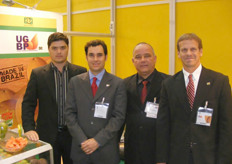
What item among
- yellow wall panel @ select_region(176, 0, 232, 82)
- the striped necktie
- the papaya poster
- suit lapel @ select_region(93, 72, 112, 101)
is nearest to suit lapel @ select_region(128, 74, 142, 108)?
suit lapel @ select_region(93, 72, 112, 101)

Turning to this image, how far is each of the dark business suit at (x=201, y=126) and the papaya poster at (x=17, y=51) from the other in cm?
193

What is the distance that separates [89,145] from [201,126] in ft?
2.81

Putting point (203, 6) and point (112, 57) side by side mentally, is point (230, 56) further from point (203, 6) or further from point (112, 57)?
A: point (112, 57)

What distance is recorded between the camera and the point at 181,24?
143 inches

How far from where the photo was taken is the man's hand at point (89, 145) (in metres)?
1.81

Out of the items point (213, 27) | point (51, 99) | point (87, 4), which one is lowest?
point (51, 99)

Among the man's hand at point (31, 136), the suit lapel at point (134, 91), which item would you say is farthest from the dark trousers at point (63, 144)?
the suit lapel at point (134, 91)

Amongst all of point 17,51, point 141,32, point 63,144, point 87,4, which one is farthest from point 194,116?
point 87,4

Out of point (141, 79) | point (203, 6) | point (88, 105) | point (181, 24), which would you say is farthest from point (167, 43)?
point (88, 105)

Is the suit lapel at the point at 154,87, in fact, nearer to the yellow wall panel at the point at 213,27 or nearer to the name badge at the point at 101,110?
the name badge at the point at 101,110

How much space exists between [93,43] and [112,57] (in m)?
2.45

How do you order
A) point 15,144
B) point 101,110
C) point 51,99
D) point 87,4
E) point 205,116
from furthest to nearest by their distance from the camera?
point 87,4
point 51,99
point 101,110
point 15,144
point 205,116

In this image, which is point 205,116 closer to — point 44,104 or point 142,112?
point 142,112

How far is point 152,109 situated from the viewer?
6.52ft
